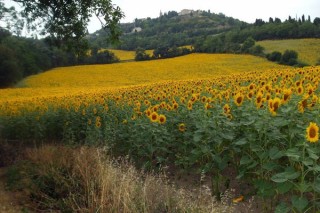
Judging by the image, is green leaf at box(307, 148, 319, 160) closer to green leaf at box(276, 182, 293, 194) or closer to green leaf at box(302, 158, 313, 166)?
green leaf at box(302, 158, 313, 166)

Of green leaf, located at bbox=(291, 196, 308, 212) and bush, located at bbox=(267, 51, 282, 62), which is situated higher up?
bush, located at bbox=(267, 51, 282, 62)

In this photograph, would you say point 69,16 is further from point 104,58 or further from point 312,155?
point 104,58

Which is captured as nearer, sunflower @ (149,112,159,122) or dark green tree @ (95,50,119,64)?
sunflower @ (149,112,159,122)

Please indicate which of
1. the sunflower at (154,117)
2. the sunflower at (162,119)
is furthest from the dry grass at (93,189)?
the sunflower at (162,119)

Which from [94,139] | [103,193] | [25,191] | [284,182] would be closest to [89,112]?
[94,139]

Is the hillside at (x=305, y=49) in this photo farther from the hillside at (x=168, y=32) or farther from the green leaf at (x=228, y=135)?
the green leaf at (x=228, y=135)

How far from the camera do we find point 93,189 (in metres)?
4.68

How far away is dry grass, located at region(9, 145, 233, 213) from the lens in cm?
428

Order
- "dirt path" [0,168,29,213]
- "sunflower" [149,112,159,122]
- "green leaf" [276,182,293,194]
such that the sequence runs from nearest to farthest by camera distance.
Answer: "green leaf" [276,182,293,194]
"dirt path" [0,168,29,213]
"sunflower" [149,112,159,122]

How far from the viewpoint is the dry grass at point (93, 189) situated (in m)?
4.28

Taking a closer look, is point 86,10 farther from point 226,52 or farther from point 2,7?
point 226,52

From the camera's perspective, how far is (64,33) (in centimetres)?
1015

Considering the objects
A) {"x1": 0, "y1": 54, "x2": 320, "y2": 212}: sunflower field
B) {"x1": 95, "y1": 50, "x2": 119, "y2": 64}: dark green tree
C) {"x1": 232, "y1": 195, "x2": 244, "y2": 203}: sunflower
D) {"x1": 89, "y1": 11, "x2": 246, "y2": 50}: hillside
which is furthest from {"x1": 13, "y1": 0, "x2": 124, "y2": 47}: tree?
{"x1": 95, "y1": 50, "x2": 119, "y2": 64}: dark green tree

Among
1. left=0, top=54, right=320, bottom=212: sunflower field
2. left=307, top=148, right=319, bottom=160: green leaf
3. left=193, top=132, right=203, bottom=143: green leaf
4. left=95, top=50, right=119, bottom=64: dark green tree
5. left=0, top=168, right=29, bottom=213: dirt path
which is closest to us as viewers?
left=307, top=148, right=319, bottom=160: green leaf
